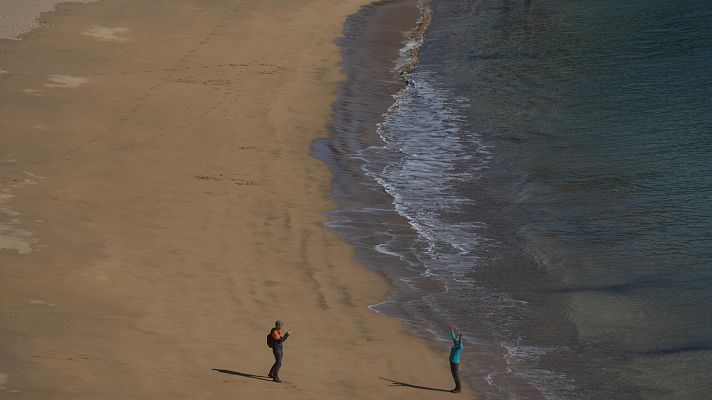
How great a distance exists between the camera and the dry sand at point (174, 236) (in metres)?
17.0

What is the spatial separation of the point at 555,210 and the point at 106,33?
23.9 meters

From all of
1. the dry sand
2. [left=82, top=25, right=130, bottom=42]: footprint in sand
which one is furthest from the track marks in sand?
[left=82, top=25, right=130, bottom=42]: footprint in sand

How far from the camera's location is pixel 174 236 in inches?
913

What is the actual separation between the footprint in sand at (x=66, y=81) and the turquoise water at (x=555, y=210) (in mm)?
9509

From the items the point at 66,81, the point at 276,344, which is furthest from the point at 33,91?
the point at 276,344

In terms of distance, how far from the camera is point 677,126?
3300 centimetres

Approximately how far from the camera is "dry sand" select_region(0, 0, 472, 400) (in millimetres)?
17000

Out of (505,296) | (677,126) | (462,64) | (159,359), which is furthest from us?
(462,64)

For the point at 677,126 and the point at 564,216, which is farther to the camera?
the point at 677,126

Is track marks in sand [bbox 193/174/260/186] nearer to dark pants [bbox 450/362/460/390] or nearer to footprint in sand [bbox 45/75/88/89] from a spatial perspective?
footprint in sand [bbox 45/75/88/89]

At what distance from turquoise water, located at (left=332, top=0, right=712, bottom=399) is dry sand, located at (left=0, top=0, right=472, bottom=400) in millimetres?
1415

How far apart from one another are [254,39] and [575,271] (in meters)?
25.6

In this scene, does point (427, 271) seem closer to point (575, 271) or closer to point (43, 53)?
point (575, 271)

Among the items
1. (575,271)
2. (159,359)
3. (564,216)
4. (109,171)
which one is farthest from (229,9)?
(159,359)
